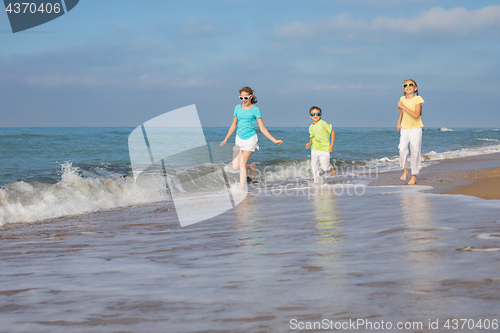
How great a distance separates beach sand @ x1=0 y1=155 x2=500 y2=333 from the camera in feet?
6.21

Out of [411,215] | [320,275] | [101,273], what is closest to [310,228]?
[411,215]

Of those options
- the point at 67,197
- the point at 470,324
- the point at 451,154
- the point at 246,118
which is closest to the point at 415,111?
the point at 246,118

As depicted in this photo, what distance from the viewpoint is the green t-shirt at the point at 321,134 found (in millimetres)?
9523

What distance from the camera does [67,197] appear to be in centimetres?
888

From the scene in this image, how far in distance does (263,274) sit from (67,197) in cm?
735

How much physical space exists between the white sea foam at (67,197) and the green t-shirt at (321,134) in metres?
3.56

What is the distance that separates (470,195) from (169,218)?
4015 mm

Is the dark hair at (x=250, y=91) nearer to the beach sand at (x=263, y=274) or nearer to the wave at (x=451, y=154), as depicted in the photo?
the beach sand at (x=263, y=274)

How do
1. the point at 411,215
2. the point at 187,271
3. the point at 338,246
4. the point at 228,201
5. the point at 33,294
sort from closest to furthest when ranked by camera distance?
the point at 33,294
the point at 187,271
the point at 338,246
the point at 411,215
the point at 228,201

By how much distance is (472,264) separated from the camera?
246 cm

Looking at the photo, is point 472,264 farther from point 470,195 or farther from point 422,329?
point 470,195

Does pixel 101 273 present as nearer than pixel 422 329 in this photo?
No

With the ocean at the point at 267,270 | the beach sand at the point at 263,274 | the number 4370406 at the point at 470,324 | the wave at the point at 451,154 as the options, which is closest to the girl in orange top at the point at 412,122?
the ocean at the point at 267,270

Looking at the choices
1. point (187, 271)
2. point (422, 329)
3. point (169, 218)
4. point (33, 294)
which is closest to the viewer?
point (422, 329)
